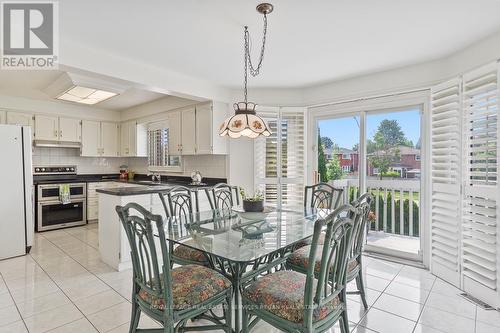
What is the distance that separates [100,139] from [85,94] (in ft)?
7.96

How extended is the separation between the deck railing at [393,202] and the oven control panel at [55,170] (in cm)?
525

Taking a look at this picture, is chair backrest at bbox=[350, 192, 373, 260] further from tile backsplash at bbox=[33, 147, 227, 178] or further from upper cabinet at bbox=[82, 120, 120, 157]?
upper cabinet at bbox=[82, 120, 120, 157]

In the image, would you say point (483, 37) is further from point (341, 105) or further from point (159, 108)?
point (159, 108)

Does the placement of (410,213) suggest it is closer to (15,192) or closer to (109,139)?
(15,192)

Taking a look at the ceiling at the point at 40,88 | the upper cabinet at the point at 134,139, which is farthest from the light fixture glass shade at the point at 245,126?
the upper cabinet at the point at 134,139

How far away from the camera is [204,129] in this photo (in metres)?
4.33

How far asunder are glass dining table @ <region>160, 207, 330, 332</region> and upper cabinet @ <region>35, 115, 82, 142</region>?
4.11 metres

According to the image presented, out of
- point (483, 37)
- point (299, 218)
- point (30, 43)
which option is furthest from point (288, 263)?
point (30, 43)

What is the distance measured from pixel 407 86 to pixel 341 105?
2.98 ft

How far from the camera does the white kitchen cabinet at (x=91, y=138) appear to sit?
5.59 meters

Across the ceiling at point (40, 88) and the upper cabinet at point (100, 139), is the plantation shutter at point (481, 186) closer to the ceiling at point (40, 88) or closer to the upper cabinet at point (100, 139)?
the ceiling at point (40, 88)

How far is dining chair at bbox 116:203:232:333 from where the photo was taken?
1.48m

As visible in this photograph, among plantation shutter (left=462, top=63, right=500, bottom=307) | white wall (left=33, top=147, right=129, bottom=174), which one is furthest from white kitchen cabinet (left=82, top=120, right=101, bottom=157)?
plantation shutter (left=462, top=63, right=500, bottom=307)

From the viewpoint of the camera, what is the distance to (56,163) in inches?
217
